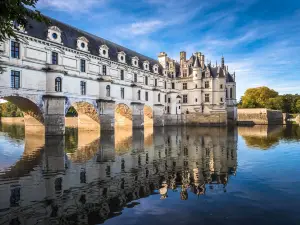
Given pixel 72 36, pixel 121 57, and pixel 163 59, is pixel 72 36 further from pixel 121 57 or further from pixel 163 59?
pixel 163 59

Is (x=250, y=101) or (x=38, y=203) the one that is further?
(x=250, y=101)

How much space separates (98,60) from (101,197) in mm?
27198

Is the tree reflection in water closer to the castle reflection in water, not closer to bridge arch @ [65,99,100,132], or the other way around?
the castle reflection in water

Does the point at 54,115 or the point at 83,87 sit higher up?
the point at 83,87

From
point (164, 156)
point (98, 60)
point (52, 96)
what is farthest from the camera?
point (98, 60)

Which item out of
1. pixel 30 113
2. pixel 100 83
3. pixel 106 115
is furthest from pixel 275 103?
pixel 30 113

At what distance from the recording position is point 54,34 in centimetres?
2538

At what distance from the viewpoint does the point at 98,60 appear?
104 feet

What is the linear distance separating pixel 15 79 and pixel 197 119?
37.5 metres

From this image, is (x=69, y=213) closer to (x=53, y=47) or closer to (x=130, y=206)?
(x=130, y=206)

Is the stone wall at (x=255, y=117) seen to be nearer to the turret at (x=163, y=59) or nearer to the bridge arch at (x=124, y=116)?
the turret at (x=163, y=59)

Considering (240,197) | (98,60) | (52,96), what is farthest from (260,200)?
(98,60)

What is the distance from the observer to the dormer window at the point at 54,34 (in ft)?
81.0

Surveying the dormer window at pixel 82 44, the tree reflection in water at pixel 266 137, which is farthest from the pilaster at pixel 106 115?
the tree reflection in water at pixel 266 137
